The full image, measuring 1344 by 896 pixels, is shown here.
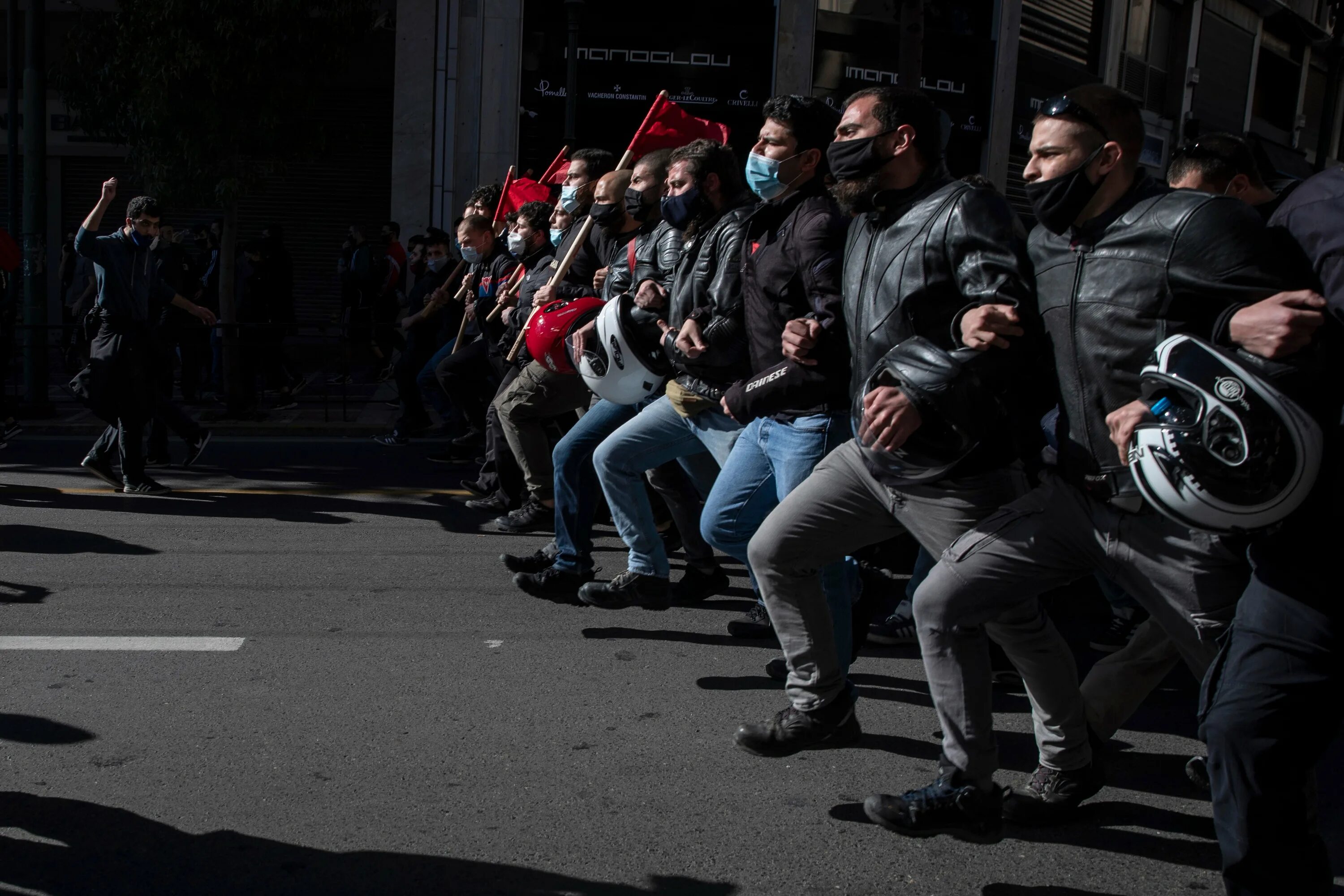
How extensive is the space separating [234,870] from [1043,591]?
6.98 ft

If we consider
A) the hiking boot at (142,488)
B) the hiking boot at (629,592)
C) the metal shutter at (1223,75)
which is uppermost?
the metal shutter at (1223,75)

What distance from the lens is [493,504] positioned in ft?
26.0

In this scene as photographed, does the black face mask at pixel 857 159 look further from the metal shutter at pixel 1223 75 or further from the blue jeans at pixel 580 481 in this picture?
the metal shutter at pixel 1223 75

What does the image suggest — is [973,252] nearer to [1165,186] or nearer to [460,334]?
[1165,186]

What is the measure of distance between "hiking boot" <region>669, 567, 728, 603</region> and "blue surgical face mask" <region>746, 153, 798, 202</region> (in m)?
1.89

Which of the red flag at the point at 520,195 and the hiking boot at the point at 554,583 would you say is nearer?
the hiking boot at the point at 554,583

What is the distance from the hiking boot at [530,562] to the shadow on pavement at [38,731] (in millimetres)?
2069

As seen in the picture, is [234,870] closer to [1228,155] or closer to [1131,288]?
[1131,288]

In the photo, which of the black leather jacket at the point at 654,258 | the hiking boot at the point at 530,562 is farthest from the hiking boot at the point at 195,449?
the black leather jacket at the point at 654,258

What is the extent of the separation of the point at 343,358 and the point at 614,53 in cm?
720

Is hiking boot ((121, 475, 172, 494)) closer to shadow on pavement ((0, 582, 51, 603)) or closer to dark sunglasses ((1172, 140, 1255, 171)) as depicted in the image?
shadow on pavement ((0, 582, 51, 603))

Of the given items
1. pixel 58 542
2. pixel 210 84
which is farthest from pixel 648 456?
pixel 210 84

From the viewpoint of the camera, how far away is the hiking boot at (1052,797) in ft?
11.8

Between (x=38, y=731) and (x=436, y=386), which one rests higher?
(x=436, y=386)
